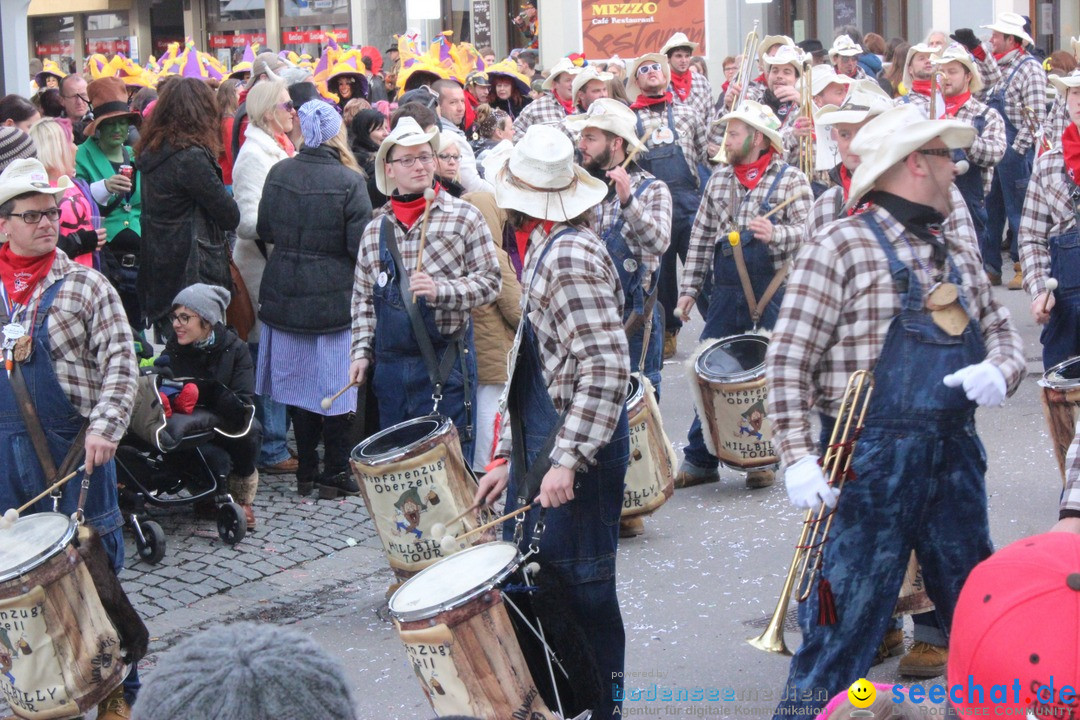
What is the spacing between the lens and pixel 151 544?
6.43 metres

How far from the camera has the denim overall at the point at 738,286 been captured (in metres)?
7.20

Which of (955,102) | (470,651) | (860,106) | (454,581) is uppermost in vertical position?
(955,102)

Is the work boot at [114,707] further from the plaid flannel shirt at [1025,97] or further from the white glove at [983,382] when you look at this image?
the plaid flannel shirt at [1025,97]

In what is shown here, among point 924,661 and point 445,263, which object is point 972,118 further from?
point 924,661

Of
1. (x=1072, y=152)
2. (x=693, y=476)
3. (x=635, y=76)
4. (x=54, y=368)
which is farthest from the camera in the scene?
(x=635, y=76)

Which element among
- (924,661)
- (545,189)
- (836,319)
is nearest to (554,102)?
(545,189)

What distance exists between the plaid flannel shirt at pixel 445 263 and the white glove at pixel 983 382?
9.14 feet

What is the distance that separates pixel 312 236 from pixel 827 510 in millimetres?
4053

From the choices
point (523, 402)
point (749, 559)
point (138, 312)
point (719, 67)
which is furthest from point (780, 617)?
point (719, 67)

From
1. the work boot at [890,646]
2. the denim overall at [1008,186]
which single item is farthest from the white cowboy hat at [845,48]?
the work boot at [890,646]

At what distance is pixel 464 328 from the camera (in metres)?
6.08

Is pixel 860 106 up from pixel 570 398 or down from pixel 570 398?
up

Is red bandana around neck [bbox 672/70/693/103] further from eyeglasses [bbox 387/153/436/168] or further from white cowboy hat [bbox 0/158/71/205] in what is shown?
white cowboy hat [bbox 0/158/71/205]

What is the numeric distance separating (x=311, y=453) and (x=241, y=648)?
5707 millimetres
